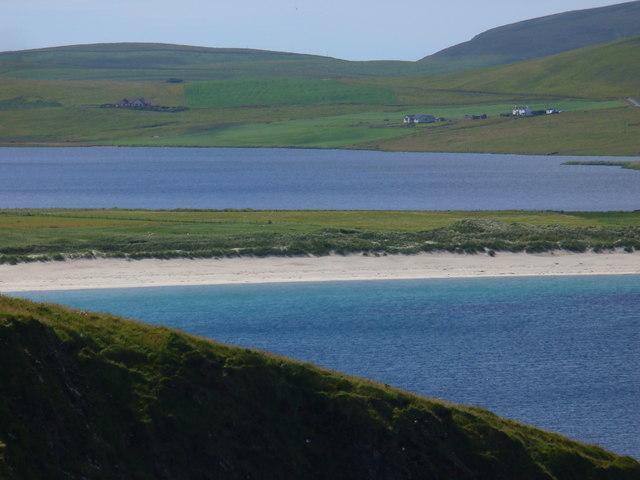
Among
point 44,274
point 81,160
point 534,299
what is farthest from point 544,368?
point 81,160

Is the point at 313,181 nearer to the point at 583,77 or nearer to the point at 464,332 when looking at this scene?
the point at 464,332

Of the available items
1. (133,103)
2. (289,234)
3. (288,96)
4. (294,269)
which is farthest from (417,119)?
(294,269)

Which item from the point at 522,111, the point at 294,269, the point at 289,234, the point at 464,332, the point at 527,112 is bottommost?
the point at 464,332

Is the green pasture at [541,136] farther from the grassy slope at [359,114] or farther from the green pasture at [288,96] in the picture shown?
the green pasture at [288,96]

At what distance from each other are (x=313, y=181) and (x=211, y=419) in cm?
8118

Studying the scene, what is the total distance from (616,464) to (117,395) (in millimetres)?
9428

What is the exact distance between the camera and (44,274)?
38906 mm

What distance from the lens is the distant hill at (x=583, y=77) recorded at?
173750mm

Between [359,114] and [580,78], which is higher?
[580,78]

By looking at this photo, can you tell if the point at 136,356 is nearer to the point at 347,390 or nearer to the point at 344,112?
the point at 347,390

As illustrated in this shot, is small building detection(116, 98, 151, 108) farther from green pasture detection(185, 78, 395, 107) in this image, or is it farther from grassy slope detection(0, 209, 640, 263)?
grassy slope detection(0, 209, 640, 263)

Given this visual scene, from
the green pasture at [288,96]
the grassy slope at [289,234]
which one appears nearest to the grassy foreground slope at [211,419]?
the grassy slope at [289,234]

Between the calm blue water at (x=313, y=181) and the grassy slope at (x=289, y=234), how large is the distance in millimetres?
14777

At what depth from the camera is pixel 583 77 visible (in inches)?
7254
